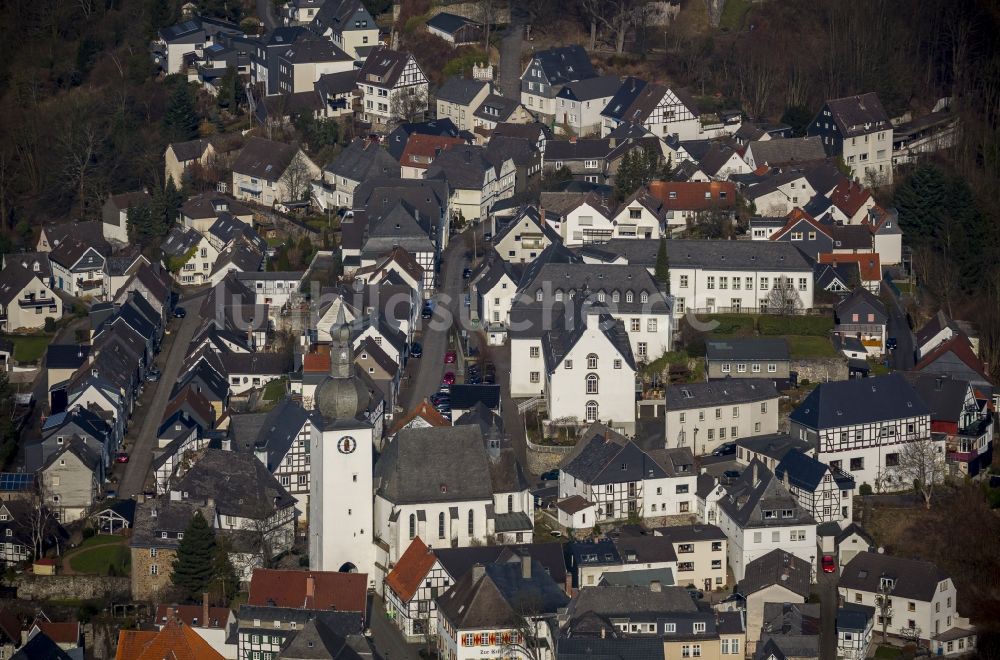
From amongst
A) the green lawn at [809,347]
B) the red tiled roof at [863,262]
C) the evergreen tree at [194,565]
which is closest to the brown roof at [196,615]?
the evergreen tree at [194,565]

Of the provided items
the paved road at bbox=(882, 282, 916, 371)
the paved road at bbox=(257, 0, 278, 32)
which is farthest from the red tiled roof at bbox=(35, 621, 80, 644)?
the paved road at bbox=(257, 0, 278, 32)

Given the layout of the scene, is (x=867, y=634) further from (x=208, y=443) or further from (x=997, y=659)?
(x=208, y=443)

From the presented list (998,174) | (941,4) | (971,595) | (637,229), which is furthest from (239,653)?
(941,4)

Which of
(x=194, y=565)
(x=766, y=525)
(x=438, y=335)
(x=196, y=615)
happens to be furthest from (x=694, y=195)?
(x=196, y=615)

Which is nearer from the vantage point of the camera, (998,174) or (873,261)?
(873,261)

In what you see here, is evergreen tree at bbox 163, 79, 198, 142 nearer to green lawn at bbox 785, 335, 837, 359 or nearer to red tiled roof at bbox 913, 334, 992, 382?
green lawn at bbox 785, 335, 837, 359

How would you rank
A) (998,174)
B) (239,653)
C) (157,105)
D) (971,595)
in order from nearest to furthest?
1. (239,653)
2. (971,595)
3. (998,174)
4. (157,105)
